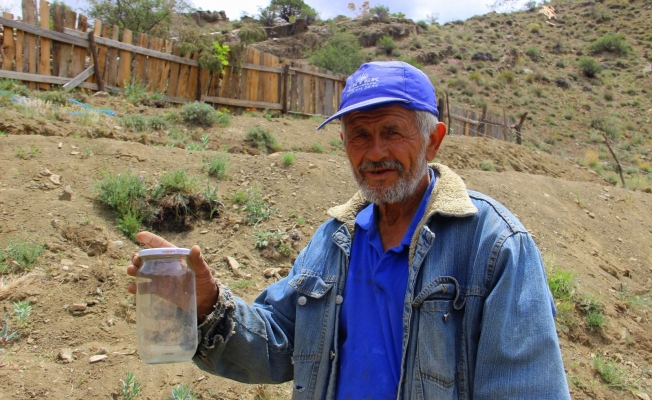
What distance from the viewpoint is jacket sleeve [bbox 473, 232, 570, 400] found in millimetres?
1613

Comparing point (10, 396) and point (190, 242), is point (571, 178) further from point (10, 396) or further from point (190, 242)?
point (10, 396)

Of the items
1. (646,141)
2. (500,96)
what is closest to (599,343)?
(646,141)

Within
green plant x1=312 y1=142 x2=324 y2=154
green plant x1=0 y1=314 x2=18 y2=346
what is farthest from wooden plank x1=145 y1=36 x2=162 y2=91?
green plant x1=0 y1=314 x2=18 y2=346

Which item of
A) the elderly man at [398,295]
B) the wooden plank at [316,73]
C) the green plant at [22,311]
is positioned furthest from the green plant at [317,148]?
the elderly man at [398,295]

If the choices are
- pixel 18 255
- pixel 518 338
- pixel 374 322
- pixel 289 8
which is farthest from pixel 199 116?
pixel 289 8

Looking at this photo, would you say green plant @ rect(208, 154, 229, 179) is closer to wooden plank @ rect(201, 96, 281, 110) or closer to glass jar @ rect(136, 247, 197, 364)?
glass jar @ rect(136, 247, 197, 364)

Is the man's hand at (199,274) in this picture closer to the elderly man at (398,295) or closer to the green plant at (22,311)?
the elderly man at (398,295)

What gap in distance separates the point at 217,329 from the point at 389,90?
3.69 ft

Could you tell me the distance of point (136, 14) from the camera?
21.4m

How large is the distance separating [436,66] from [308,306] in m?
38.5

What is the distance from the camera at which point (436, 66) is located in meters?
38.5

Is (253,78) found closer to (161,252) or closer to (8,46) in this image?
(8,46)

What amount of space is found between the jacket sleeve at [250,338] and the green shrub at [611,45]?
152 feet

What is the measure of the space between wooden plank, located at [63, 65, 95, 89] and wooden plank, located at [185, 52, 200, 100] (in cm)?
234
